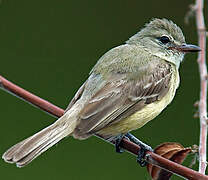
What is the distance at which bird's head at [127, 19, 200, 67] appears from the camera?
3.50 meters

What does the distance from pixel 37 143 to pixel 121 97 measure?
0.62m

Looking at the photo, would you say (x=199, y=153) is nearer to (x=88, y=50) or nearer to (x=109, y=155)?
(x=109, y=155)

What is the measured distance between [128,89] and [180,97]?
1.31 m

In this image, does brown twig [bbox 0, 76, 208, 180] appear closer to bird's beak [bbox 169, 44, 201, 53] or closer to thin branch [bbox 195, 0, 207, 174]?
thin branch [bbox 195, 0, 207, 174]

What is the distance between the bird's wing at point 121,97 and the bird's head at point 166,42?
0.11 metres

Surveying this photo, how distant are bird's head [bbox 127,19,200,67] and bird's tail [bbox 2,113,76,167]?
906mm

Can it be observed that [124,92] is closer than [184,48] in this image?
Yes

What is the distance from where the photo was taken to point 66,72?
14.0 ft

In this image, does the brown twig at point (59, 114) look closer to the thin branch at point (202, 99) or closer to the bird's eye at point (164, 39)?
the thin branch at point (202, 99)

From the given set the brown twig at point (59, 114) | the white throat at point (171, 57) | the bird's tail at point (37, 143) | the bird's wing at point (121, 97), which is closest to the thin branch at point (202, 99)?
the brown twig at point (59, 114)

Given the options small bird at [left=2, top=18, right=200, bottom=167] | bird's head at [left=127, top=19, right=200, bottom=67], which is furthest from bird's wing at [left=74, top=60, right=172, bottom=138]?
bird's head at [left=127, top=19, right=200, bottom=67]

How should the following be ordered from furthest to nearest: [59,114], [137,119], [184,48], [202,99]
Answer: [184,48], [137,119], [202,99], [59,114]

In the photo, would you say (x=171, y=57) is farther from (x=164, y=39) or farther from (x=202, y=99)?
(x=202, y=99)

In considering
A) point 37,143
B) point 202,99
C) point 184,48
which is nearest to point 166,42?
point 184,48
